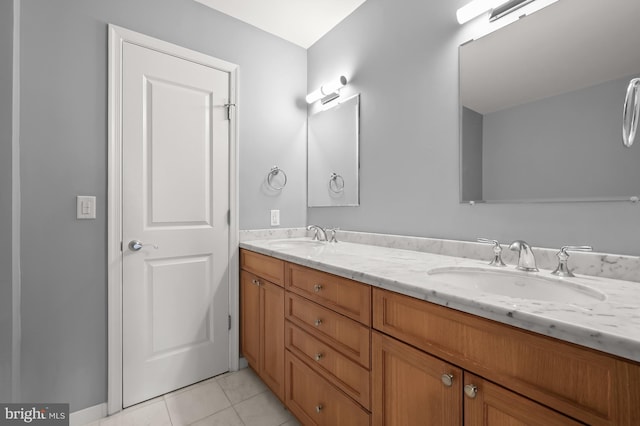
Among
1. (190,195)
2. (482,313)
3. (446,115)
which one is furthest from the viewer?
(190,195)

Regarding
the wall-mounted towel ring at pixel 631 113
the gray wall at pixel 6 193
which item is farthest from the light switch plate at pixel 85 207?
the wall-mounted towel ring at pixel 631 113

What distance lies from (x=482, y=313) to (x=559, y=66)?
103 centimetres

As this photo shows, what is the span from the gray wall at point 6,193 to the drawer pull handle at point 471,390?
5.90 ft

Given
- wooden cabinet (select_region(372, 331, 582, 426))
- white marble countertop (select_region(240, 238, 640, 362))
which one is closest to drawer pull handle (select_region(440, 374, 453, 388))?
wooden cabinet (select_region(372, 331, 582, 426))

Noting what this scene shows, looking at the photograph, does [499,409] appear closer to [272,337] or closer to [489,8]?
[272,337]

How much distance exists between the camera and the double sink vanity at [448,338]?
0.53m

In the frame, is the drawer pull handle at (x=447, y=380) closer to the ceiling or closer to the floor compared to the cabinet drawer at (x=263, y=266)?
closer to the floor

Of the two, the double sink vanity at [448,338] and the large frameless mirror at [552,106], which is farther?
the large frameless mirror at [552,106]

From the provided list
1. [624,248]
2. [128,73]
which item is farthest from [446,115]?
[128,73]

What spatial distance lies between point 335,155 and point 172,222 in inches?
46.9

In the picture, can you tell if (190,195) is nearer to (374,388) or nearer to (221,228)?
(221,228)

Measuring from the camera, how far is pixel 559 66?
41.9 inches

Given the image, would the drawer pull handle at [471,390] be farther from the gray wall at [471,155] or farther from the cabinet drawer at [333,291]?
the gray wall at [471,155]

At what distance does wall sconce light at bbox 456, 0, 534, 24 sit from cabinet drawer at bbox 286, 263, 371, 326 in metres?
1.27
